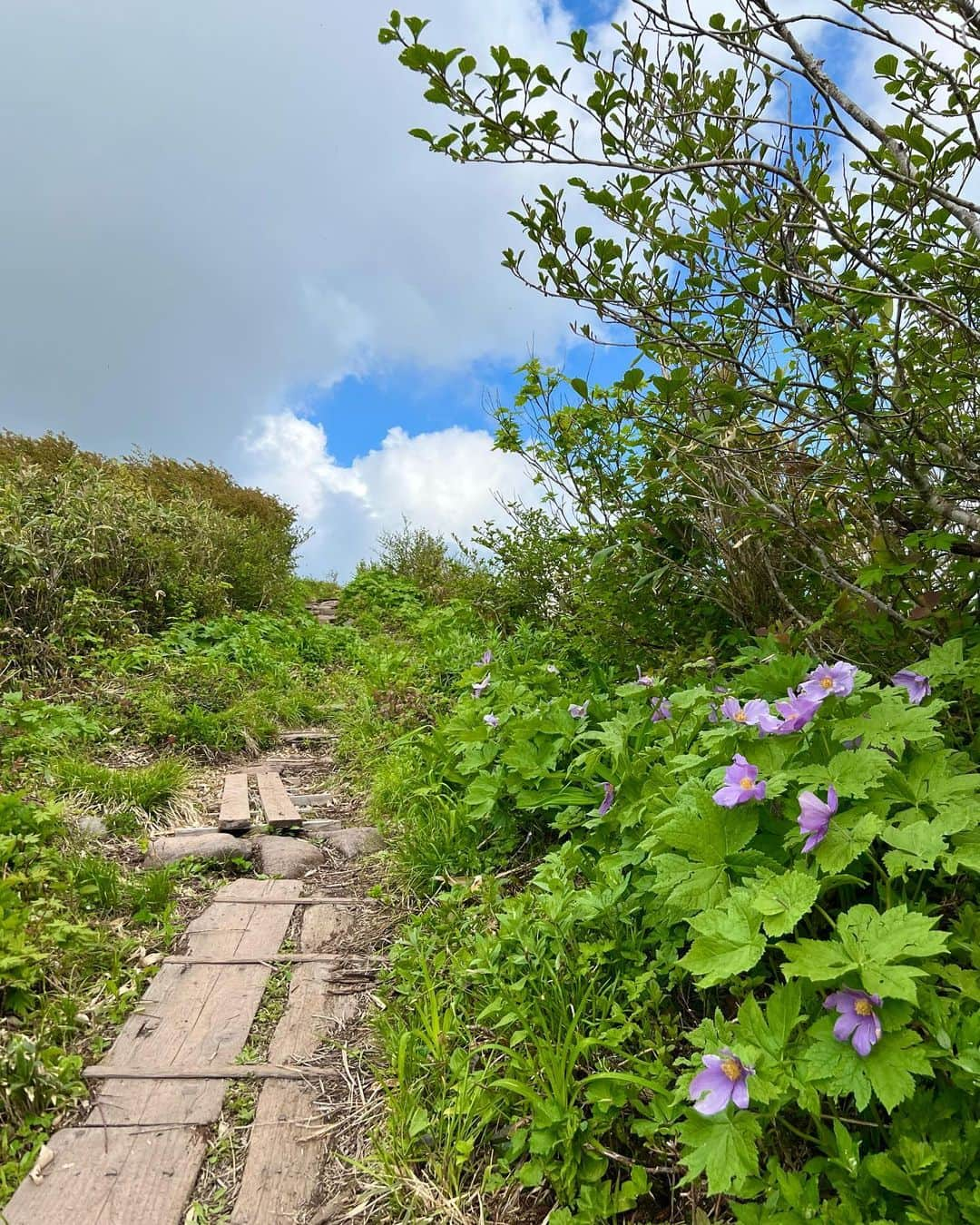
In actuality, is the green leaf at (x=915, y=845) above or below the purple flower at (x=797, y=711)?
below

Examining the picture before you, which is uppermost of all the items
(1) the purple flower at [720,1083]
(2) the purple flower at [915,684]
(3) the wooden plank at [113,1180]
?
(2) the purple flower at [915,684]

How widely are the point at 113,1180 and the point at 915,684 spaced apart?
2.44 m

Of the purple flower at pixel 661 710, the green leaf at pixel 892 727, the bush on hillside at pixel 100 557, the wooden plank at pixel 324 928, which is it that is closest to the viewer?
the green leaf at pixel 892 727

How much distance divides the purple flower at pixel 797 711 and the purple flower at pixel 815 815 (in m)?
0.24

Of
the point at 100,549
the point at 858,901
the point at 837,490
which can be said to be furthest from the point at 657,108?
the point at 100,549

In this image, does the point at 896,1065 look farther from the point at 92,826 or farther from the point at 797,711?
the point at 92,826

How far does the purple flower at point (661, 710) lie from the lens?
2.71m

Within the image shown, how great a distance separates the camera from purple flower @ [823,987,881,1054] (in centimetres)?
132

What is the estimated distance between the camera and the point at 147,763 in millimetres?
4695

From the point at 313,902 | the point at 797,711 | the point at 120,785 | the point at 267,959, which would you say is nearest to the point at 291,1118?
the point at 267,959

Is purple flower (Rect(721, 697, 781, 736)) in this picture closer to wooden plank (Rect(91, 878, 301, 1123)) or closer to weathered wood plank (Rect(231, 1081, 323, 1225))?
weathered wood plank (Rect(231, 1081, 323, 1225))

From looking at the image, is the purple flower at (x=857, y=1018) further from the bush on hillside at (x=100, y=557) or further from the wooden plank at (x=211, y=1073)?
the bush on hillside at (x=100, y=557)

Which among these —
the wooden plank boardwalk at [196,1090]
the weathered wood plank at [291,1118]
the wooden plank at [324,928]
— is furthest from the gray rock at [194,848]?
the weathered wood plank at [291,1118]

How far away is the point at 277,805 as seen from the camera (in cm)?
430
